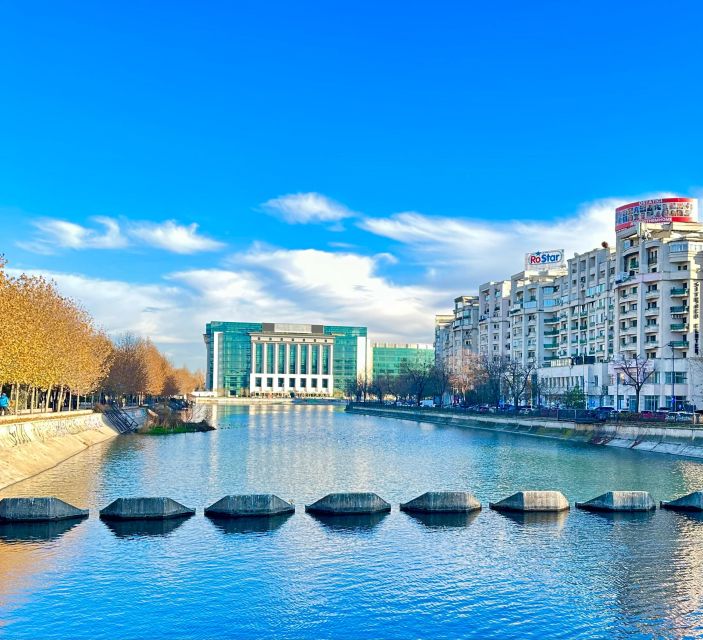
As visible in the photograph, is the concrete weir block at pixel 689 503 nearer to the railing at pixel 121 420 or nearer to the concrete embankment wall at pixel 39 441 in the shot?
the concrete embankment wall at pixel 39 441

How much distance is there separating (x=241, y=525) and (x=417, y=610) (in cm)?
1563

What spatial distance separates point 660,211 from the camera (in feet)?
455

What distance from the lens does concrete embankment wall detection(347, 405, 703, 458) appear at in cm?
8225

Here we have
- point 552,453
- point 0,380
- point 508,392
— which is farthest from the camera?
point 508,392

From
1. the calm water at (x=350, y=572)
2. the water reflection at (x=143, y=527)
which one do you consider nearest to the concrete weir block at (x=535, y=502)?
the calm water at (x=350, y=572)

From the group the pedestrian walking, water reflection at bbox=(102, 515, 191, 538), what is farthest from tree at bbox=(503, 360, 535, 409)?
water reflection at bbox=(102, 515, 191, 538)

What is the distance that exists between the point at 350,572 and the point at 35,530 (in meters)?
16.6

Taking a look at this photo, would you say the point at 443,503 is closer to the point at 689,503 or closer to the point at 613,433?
the point at 689,503

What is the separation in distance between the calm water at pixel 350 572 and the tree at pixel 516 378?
9341cm

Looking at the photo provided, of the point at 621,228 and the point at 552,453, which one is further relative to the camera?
the point at 621,228

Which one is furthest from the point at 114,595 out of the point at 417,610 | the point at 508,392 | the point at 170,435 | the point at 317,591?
the point at 508,392

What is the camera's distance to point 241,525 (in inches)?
1571

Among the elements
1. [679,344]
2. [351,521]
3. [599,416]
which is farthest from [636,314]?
[351,521]

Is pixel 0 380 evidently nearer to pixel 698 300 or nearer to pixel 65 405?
pixel 65 405
